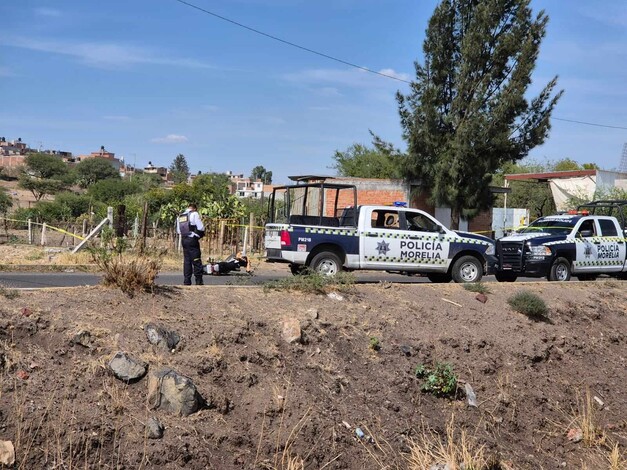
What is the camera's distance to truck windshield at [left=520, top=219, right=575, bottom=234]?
1705 centimetres

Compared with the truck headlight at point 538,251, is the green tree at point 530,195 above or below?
above

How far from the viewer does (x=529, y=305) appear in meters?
12.3

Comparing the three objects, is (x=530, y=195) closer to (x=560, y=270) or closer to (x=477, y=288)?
(x=560, y=270)

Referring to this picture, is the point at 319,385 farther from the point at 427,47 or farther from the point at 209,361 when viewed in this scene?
the point at 427,47

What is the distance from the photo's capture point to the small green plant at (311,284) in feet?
35.3

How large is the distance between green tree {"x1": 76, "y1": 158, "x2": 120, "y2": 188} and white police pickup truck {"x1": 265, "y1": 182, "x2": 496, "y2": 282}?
74988 millimetres

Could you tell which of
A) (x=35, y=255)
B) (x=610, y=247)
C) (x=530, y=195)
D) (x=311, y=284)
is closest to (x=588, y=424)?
(x=311, y=284)

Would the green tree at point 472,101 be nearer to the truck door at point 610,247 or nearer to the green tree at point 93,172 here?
the truck door at point 610,247

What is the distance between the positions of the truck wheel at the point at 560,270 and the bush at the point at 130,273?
1057 cm

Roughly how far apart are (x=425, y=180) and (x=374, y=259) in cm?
1428

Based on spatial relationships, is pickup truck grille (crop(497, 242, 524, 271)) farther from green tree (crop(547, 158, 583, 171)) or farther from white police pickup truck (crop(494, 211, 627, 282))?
green tree (crop(547, 158, 583, 171))

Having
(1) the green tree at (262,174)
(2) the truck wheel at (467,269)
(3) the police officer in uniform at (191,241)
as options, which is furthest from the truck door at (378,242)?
(1) the green tree at (262,174)

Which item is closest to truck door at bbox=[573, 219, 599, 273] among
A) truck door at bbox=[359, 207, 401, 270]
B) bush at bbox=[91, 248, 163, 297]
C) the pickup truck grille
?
the pickup truck grille

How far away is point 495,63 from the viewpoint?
1041 inches
